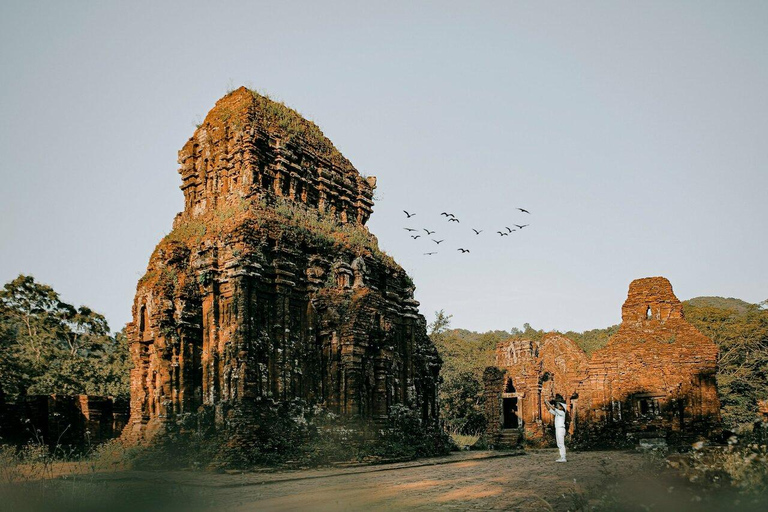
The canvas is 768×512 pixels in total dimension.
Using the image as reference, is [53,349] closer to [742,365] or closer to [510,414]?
[510,414]

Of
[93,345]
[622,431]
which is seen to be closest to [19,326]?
[93,345]

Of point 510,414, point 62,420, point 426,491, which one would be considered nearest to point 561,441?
point 426,491

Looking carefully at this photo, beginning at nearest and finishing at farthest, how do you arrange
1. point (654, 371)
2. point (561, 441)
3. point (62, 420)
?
point (62, 420) → point (561, 441) → point (654, 371)

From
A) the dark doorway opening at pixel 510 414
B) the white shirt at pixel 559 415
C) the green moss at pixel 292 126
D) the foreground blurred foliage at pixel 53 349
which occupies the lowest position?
the dark doorway opening at pixel 510 414

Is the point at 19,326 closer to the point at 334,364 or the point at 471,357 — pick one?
the point at 334,364

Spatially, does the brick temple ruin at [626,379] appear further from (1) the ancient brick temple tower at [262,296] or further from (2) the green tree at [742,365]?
(2) the green tree at [742,365]

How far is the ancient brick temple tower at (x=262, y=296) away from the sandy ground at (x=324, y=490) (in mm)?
2953

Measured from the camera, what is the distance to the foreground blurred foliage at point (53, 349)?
24391 mm

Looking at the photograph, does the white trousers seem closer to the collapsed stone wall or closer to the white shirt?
the white shirt

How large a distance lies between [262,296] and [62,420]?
19.6 feet

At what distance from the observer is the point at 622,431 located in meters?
24.6

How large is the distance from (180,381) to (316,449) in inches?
139

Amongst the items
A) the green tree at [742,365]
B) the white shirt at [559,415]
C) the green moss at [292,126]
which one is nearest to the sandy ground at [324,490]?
the white shirt at [559,415]

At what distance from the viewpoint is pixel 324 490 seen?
35.4 feet
